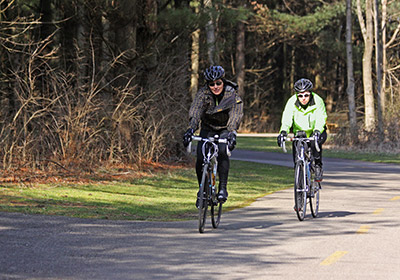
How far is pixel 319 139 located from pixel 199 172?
228cm

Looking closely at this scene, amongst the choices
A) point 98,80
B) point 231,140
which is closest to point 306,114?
point 231,140

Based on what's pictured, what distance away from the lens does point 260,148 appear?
36.0 metres

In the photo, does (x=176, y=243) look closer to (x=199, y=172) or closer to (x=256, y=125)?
(x=199, y=172)

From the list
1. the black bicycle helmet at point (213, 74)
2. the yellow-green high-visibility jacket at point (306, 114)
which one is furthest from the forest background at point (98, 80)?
the black bicycle helmet at point (213, 74)

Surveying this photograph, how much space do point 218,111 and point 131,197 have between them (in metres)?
4.45

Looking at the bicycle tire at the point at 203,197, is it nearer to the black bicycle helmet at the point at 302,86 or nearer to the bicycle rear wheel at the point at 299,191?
the bicycle rear wheel at the point at 299,191

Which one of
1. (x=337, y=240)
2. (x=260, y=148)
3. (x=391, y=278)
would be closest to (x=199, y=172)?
(x=337, y=240)

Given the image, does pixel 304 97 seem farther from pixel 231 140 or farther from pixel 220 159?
pixel 231 140

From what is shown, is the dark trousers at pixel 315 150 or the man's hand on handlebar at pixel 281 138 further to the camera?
the dark trousers at pixel 315 150

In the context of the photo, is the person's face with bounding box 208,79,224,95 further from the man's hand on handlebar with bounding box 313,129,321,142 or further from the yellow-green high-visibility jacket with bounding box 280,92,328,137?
the man's hand on handlebar with bounding box 313,129,321,142

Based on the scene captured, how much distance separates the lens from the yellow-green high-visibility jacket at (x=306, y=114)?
40.7 feet

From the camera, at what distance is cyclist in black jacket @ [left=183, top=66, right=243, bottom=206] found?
10820mm

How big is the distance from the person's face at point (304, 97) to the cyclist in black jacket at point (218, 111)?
1544mm

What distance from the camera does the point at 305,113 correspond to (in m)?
12.5
